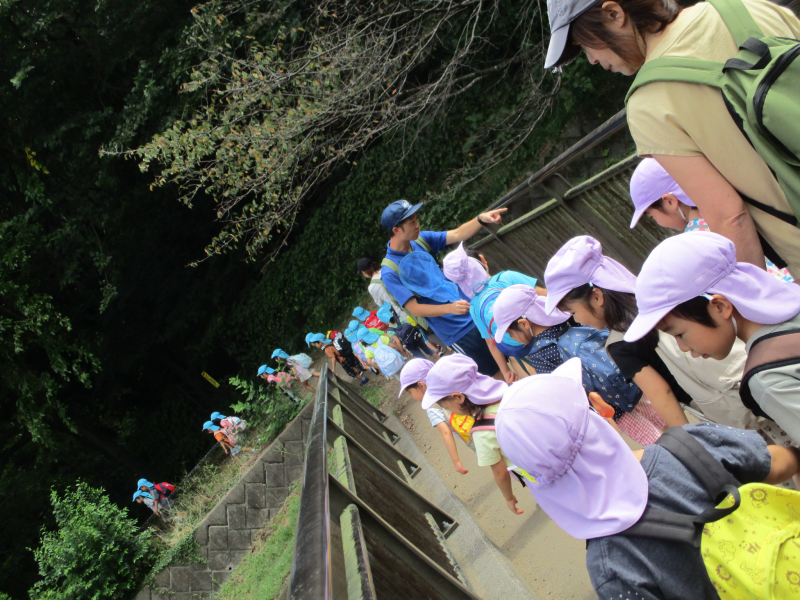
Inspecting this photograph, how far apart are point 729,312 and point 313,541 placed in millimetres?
1538

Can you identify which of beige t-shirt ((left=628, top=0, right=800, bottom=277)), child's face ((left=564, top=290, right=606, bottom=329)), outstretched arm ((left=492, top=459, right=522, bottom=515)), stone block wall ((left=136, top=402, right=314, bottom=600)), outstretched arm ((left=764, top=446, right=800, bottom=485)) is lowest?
stone block wall ((left=136, top=402, right=314, bottom=600))

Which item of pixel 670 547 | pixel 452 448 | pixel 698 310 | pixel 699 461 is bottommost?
pixel 452 448

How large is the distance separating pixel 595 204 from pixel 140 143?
12.0 metres

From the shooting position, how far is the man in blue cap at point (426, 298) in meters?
4.71

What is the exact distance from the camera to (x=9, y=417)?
19.5m

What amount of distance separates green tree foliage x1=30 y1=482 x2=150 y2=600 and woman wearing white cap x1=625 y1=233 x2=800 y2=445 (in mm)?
9915

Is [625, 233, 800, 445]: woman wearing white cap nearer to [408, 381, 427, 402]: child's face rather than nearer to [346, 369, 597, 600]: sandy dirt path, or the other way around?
[346, 369, 597, 600]: sandy dirt path

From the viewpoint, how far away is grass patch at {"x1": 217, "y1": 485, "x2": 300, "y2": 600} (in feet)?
23.2

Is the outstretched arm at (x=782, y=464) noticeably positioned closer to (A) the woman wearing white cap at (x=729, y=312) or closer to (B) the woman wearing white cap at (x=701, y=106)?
(A) the woman wearing white cap at (x=729, y=312)

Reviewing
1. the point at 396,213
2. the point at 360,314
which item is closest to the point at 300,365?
the point at 360,314

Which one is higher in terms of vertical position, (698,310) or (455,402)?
(698,310)

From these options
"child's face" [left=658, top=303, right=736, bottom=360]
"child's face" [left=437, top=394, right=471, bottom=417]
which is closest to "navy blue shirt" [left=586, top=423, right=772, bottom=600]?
"child's face" [left=658, top=303, right=736, bottom=360]

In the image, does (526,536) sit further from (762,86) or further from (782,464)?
(762,86)

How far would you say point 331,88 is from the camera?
9.24 metres
